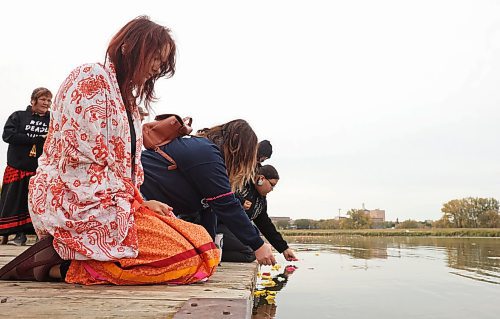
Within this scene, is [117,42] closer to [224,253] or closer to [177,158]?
[177,158]

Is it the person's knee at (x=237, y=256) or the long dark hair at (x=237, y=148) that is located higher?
the long dark hair at (x=237, y=148)

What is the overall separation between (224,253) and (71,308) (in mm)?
2153

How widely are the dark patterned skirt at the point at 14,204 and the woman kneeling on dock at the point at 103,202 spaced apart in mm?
2891

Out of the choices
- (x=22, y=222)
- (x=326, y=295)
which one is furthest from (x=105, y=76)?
(x=22, y=222)

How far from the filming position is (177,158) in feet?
7.61

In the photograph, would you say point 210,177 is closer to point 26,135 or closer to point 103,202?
point 103,202

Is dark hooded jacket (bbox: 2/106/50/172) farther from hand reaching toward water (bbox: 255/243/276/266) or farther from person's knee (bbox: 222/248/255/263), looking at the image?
hand reaching toward water (bbox: 255/243/276/266)

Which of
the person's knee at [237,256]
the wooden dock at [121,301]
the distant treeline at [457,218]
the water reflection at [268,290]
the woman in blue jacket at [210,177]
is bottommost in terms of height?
the water reflection at [268,290]

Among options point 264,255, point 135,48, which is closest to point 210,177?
point 264,255

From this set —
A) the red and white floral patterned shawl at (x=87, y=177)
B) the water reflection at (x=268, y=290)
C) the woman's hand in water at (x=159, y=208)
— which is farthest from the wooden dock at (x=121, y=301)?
the water reflection at (x=268, y=290)

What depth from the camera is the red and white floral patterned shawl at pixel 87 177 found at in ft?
5.74

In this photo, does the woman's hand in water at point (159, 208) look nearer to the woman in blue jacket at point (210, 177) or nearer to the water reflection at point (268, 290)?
the woman in blue jacket at point (210, 177)

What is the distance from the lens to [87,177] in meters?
1.77

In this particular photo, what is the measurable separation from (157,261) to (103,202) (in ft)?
0.97
